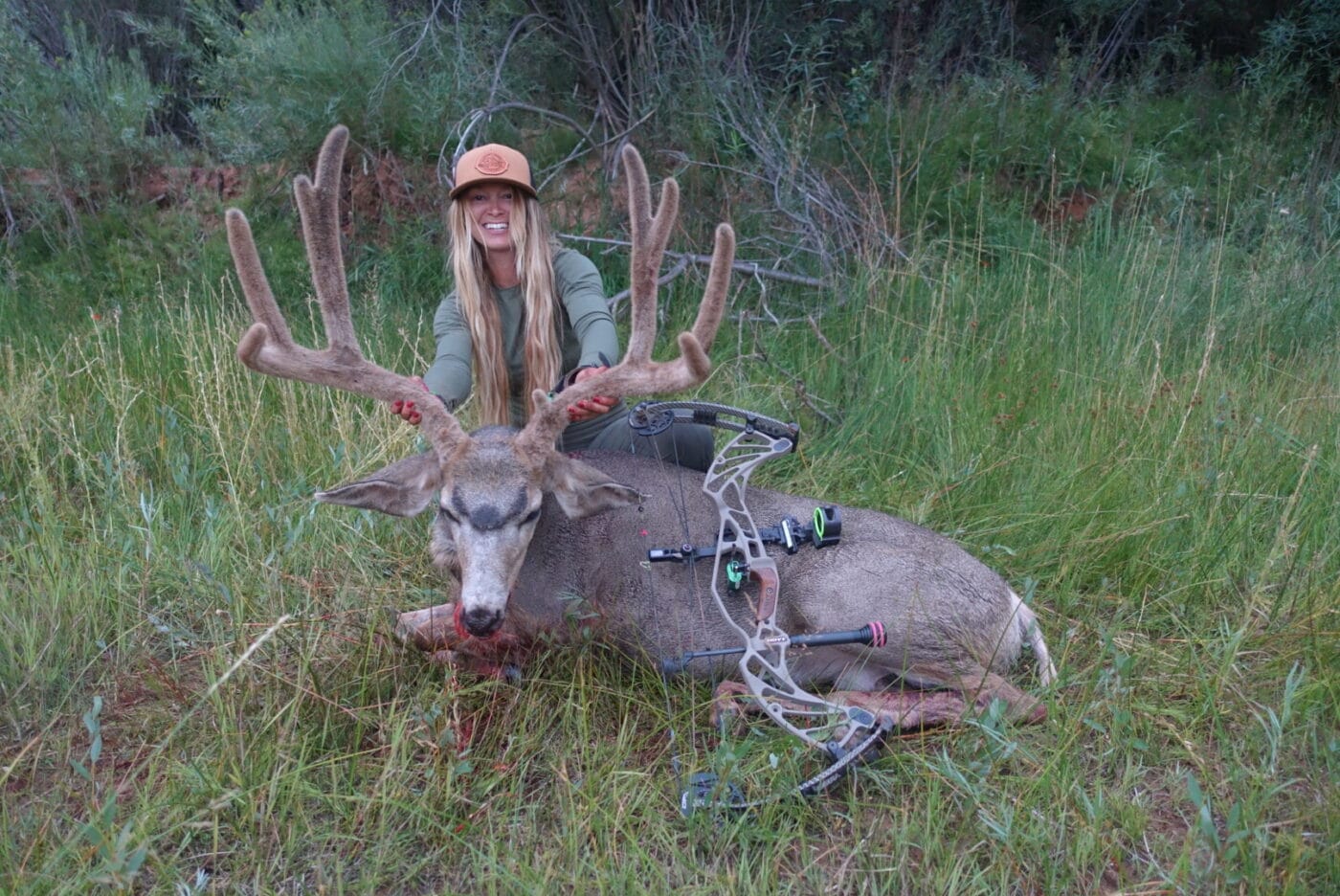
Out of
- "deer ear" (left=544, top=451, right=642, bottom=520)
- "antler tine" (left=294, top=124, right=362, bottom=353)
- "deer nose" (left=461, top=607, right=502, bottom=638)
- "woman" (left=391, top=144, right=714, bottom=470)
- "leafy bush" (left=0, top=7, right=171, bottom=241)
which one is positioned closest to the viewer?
"deer nose" (left=461, top=607, right=502, bottom=638)

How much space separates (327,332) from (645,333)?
0.96 meters

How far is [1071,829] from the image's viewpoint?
2434mm

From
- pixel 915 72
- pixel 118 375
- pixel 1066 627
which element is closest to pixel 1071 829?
pixel 1066 627

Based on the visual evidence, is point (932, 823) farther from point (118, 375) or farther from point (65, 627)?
point (118, 375)

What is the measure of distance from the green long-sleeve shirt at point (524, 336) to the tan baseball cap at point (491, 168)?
386 mm

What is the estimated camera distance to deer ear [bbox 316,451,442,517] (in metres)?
3.12

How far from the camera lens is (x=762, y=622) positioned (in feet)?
9.88

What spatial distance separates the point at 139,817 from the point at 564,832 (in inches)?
38.5

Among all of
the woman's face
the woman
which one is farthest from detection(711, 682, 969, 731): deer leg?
the woman's face

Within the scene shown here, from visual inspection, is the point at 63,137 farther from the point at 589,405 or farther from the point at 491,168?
the point at 589,405

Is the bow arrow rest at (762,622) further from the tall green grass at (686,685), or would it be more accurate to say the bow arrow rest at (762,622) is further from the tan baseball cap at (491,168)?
the tan baseball cap at (491,168)

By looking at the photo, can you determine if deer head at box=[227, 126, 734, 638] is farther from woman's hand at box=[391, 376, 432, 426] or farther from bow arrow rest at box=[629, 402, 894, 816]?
bow arrow rest at box=[629, 402, 894, 816]

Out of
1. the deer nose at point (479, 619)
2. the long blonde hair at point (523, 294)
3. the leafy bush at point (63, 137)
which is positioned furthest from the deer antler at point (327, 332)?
the leafy bush at point (63, 137)

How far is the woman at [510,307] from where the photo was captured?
382 centimetres
